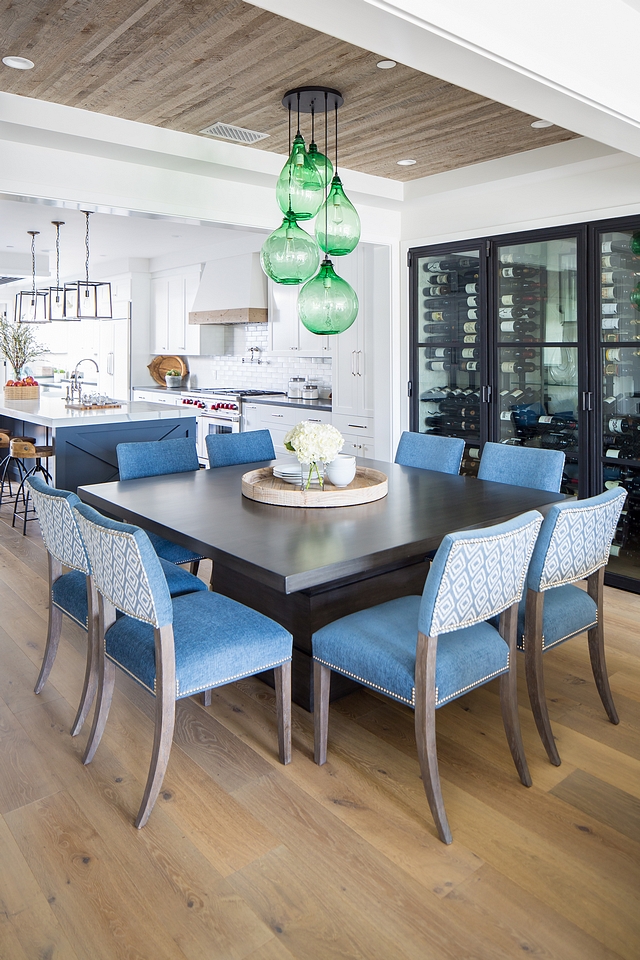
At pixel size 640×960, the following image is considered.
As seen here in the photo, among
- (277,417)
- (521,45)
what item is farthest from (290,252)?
(277,417)

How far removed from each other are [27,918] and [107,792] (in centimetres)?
52

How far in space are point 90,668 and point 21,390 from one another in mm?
4727

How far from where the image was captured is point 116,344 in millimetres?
9812

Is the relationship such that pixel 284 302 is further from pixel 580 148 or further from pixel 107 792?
pixel 107 792

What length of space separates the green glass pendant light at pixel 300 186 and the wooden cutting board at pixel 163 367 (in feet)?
20.5

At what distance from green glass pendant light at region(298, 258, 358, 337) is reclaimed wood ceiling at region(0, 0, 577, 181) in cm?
80

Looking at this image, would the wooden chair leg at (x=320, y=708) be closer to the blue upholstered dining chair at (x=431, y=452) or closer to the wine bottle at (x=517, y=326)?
the blue upholstered dining chair at (x=431, y=452)

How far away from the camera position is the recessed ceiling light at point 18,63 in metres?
2.78

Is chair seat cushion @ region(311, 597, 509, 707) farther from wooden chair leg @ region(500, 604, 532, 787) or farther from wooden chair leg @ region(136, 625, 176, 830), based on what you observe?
wooden chair leg @ region(136, 625, 176, 830)

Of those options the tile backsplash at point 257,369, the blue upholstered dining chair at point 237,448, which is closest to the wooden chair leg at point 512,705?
the blue upholstered dining chair at point 237,448

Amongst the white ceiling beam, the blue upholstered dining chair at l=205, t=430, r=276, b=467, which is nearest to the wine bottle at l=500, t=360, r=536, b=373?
the blue upholstered dining chair at l=205, t=430, r=276, b=467

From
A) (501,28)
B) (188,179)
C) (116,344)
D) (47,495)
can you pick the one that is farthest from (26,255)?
Answer: (501,28)

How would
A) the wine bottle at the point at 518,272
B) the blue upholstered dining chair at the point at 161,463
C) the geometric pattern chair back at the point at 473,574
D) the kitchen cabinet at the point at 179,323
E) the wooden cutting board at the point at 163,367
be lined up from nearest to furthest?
the geometric pattern chair back at the point at 473,574 < the blue upholstered dining chair at the point at 161,463 < the wine bottle at the point at 518,272 < the kitchen cabinet at the point at 179,323 < the wooden cutting board at the point at 163,367

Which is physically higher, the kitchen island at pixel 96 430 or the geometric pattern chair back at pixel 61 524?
the kitchen island at pixel 96 430
